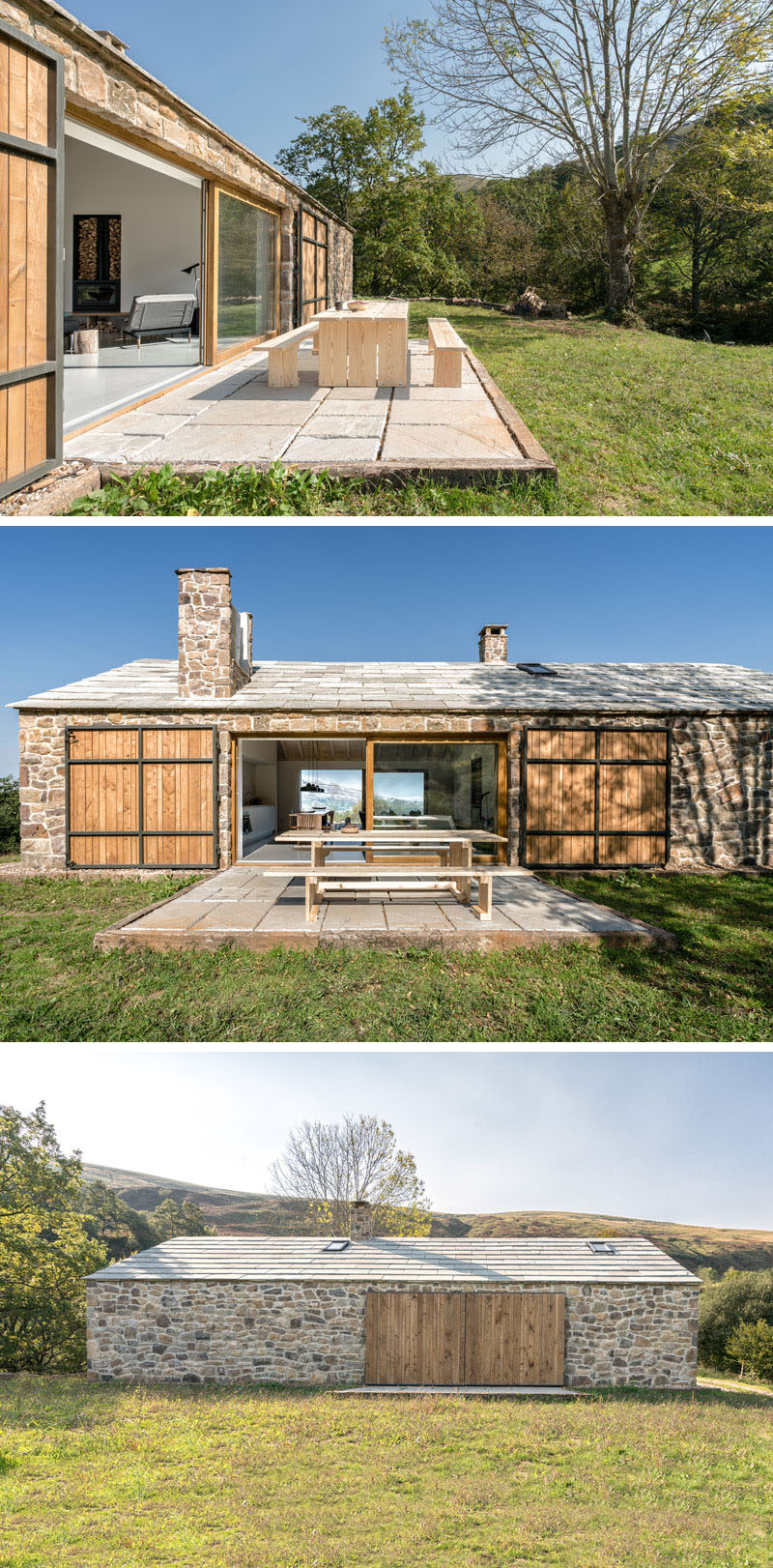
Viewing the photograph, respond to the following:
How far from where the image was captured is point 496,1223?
730 inches

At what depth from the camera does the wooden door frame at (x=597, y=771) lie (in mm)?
9133

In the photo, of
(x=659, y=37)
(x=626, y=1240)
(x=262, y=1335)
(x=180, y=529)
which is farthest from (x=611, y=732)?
(x=659, y=37)

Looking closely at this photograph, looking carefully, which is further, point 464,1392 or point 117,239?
point 117,239

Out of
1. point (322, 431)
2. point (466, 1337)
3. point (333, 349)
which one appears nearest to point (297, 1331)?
point (466, 1337)

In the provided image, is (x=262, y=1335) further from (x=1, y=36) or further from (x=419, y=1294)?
(x=1, y=36)

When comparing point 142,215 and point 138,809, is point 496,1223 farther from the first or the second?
point 142,215

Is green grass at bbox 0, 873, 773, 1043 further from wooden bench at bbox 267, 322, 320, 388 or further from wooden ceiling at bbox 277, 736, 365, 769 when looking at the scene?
wooden ceiling at bbox 277, 736, 365, 769

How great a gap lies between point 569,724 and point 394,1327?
676 cm

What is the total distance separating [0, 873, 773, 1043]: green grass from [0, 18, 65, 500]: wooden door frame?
3.26 meters

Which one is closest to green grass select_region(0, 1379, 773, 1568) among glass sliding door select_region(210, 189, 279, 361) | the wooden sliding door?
the wooden sliding door

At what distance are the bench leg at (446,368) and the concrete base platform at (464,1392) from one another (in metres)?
10.5

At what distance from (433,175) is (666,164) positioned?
29.6 feet

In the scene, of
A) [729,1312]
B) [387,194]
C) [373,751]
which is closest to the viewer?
[373,751]

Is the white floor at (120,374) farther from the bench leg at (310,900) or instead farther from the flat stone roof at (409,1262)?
the flat stone roof at (409,1262)
